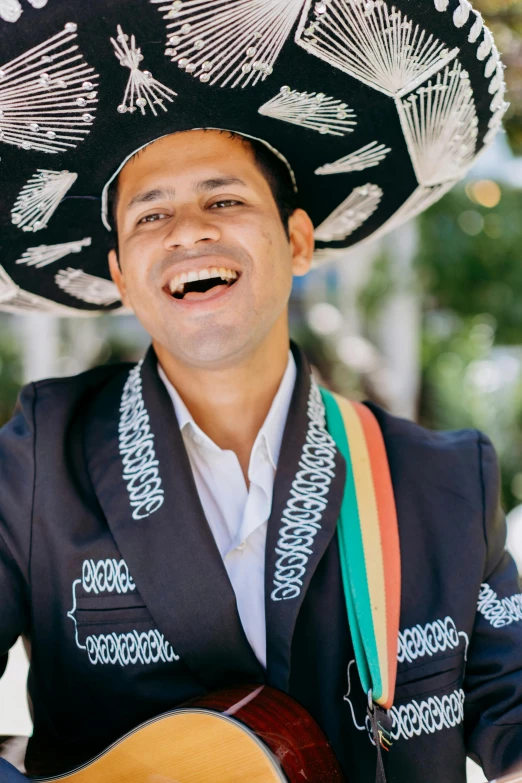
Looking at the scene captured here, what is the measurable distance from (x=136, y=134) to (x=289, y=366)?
71 cm

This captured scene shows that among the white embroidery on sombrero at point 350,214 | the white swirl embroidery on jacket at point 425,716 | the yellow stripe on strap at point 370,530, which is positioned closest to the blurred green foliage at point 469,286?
the white embroidery on sombrero at point 350,214

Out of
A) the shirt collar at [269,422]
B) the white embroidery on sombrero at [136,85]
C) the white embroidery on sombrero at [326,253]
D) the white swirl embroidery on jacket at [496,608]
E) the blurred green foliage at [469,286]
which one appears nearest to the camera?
the white embroidery on sombrero at [136,85]

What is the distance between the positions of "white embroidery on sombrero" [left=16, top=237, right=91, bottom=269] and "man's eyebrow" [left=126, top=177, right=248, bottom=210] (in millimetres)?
288

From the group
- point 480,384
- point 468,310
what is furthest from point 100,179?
point 468,310

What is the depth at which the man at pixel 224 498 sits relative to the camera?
5.43 feet

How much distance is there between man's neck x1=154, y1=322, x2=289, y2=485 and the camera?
193 centimetres

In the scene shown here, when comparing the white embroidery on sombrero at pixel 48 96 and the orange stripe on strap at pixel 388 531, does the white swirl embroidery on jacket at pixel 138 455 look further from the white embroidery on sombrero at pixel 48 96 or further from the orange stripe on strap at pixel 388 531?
the white embroidery on sombrero at pixel 48 96

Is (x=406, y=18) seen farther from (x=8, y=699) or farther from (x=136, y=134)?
(x=8, y=699)

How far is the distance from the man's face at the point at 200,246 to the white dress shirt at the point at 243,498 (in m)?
0.19

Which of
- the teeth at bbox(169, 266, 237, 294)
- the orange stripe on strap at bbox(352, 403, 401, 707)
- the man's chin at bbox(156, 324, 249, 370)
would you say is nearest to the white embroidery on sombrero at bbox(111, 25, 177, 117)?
the teeth at bbox(169, 266, 237, 294)

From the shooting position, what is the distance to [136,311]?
6.20 ft

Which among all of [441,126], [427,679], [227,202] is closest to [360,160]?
[441,126]

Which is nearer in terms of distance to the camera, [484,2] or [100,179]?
[100,179]

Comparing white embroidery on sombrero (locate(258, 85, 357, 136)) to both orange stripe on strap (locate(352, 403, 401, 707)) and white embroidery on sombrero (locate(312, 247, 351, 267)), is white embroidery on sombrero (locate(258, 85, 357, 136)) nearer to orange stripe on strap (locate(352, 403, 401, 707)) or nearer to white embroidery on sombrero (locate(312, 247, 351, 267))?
white embroidery on sombrero (locate(312, 247, 351, 267))
